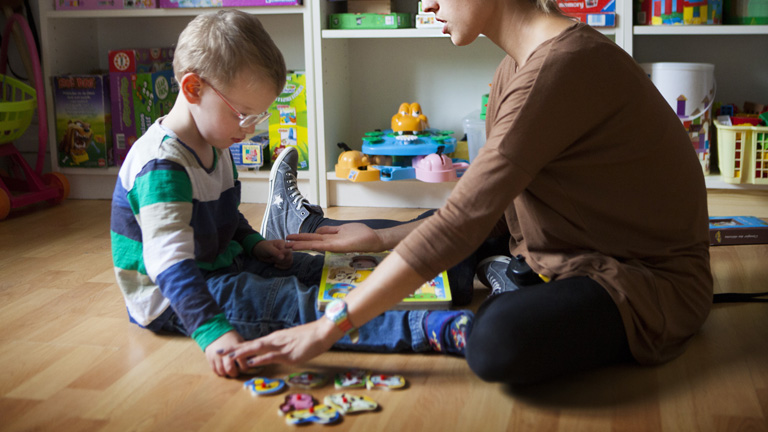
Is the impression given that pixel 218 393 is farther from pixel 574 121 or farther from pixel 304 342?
pixel 574 121

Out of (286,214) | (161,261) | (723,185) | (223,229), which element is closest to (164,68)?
(286,214)

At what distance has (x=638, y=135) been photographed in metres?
1.05

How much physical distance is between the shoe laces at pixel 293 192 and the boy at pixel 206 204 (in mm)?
397

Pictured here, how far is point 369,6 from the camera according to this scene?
2254 mm

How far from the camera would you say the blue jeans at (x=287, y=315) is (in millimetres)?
1154

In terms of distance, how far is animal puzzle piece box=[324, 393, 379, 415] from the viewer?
0.97 metres

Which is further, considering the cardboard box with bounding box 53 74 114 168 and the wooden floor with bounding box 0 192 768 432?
the cardboard box with bounding box 53 74 114 168

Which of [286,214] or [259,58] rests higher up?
[259,58]

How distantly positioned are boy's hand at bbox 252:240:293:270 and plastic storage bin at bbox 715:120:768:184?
1.28 meters

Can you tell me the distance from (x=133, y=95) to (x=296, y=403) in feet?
5.42

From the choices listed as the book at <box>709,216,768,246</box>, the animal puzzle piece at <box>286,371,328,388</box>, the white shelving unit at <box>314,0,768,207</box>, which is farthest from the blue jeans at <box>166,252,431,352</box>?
the white shelving unit at <box>314,0,768,207</box>

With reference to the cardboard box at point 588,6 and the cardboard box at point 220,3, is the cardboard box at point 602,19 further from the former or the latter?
the cardboard box at point 220,3

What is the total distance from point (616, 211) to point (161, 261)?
25.2 inches

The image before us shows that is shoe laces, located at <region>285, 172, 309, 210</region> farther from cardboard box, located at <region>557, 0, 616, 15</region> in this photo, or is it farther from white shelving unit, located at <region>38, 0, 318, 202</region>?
cardboard box, located at <region>557, 0, 616, 15</region>
